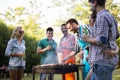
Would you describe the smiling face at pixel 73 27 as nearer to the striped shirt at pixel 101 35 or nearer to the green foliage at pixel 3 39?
the striped shirt at pixel 101 35

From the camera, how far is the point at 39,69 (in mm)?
5988

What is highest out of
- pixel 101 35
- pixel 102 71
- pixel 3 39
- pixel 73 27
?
pixel 3 39

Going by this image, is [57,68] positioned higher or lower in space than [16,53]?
lower

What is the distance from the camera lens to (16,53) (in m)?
7.83

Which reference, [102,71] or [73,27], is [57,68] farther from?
[102,71]

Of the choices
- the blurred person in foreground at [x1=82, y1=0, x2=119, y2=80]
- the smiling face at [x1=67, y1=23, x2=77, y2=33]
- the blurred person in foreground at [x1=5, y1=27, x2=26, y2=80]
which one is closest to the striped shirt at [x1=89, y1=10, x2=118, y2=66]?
the blurred person in foreground at [x1=82, y1=0, x2=119, y2=80]

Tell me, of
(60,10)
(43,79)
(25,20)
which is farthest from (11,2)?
(43,79)

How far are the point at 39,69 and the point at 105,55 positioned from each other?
8.71 ft

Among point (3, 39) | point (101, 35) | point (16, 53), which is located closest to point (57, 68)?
point (16, 53)

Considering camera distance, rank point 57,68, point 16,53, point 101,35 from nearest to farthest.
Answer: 1. point 101,35
2. point 57,68
3. point 16,53

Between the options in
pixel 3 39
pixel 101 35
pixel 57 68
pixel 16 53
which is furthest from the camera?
pixel 3 39

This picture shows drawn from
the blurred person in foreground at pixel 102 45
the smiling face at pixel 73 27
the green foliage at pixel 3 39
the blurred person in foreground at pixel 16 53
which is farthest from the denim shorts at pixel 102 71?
the green foliage at pixel 3 39

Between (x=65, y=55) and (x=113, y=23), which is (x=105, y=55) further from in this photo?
(x=65, y=55)

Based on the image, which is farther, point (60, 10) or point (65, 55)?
point (60, 10)
